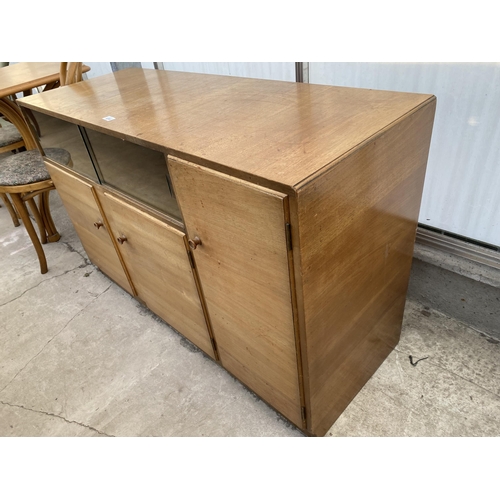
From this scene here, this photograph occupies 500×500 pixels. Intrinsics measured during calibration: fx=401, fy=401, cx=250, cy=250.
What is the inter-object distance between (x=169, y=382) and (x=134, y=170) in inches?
29.6

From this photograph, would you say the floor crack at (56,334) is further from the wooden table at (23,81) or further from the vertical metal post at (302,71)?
the vertical metal post at (302,71)

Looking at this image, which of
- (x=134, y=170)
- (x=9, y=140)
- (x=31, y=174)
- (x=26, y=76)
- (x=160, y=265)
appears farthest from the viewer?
(x=9, y=140)

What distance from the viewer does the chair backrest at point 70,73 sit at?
1.65 m

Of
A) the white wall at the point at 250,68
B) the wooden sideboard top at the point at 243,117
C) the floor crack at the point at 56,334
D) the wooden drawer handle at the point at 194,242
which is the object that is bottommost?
the floor crack at the point at 56,334

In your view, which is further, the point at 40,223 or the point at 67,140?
the point at 40,223

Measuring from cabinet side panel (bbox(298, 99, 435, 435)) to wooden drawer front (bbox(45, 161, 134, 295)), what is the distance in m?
0.93

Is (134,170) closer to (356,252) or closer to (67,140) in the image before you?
(67,140)

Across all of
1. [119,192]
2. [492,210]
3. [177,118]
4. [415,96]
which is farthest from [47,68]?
[492,210]

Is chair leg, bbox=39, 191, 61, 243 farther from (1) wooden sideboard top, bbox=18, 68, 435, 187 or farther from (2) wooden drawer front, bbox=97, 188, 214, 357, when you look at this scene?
(2) wooden drawer front, bbox=97, 188, 214, 357

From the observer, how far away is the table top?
6.40 feet

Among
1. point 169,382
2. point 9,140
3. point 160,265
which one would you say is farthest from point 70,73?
point 169,382

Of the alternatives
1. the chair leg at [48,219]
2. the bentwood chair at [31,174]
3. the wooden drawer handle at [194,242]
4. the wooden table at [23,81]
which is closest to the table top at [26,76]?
the wooden table at [23,81]

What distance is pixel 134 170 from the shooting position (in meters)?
1.18

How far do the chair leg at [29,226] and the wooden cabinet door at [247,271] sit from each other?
48.6 inches
